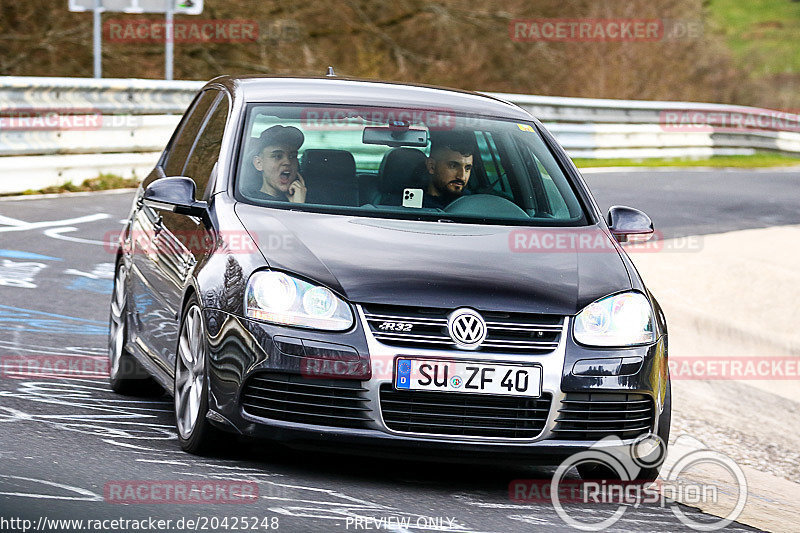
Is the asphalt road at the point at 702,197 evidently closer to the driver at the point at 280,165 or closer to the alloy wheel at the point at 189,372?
the driver at the point at 280,165

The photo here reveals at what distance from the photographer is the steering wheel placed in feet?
21.5

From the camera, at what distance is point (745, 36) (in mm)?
96688

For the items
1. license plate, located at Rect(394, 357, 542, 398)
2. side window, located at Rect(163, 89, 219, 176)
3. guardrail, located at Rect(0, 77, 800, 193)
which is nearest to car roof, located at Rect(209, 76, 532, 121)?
side window, located at Rect(163, 89, 219, 176)

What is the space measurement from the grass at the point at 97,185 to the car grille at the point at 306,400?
10227mm

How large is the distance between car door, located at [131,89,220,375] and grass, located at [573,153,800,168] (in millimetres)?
16079

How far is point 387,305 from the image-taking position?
540 cm

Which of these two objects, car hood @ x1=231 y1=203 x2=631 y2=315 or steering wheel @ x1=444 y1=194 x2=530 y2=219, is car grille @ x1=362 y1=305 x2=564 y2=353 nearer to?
car hood @ x1=231 y1=203 x2=631 y2=315

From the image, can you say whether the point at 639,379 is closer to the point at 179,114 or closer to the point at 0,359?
the point at 0,359

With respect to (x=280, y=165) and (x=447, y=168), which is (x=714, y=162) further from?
(x=280, y=165)

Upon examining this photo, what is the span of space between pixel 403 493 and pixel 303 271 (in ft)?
2.97

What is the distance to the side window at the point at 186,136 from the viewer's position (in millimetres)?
7406

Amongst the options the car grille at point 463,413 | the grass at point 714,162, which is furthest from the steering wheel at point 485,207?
the grass at point 714,162

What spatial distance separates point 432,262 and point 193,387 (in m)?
1.09

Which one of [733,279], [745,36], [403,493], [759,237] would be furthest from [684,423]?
[745,36]
